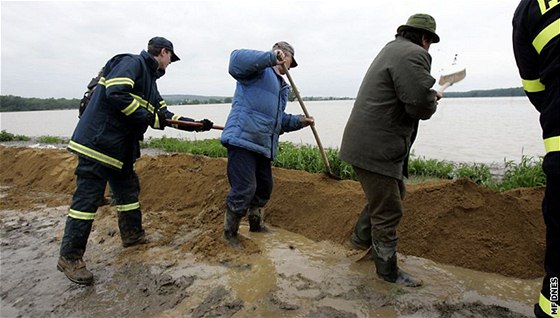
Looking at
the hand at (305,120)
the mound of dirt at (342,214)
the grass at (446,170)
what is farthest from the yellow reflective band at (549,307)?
the grass at (446,170)

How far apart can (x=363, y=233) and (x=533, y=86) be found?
205cm

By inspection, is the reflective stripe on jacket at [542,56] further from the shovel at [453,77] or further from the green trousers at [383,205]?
the shovel at [453,77]

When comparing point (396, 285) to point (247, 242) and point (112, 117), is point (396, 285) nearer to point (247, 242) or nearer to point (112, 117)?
point (247, 242)

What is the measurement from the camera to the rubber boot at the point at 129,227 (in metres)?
4.18

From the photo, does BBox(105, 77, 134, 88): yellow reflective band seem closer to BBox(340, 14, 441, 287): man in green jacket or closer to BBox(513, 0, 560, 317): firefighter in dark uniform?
BBox(340, 14, 441, 287): man in green jacket

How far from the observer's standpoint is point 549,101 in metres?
2.06

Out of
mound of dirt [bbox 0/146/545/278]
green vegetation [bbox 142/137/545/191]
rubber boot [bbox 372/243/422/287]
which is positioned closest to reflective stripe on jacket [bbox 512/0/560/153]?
rubber boot [bbox 372/243/422/287]

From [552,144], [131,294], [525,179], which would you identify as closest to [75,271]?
[131,294]

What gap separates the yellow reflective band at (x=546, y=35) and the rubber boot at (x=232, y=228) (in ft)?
9.27

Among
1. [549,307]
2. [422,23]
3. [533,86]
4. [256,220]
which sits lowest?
[256,220]

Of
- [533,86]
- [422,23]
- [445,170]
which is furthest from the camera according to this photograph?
[445,170]

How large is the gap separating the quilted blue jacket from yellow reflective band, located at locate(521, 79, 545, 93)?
6.74 feet

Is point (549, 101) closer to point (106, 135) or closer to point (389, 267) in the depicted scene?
point (389, 267)

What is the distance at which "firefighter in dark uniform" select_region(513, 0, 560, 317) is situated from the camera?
1.98 metres
